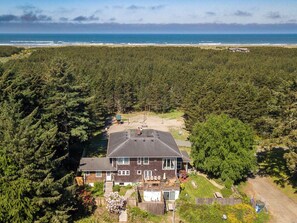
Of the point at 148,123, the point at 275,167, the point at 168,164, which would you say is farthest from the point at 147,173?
the point at 148,123

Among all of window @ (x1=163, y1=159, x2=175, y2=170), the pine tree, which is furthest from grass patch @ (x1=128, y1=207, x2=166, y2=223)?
window @ (x1=163, y1=159, x2=175, y2=170)

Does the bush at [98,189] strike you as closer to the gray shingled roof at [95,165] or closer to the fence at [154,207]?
Result: the gray shingled roof at [95,165]

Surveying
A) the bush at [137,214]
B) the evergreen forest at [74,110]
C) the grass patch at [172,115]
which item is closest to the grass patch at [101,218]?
the bush at [137,214]

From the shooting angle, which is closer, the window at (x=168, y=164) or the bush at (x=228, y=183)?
the bush at (x=228, y=183)

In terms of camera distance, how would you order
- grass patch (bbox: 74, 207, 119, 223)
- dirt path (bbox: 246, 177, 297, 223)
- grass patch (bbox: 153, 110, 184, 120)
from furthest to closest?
grass patch (bbox: 153, 110, 184, 120) < dirt path (bbox: 246, 177, 297, 223) < grass patch (bbox: 74, 207, 119, 223)

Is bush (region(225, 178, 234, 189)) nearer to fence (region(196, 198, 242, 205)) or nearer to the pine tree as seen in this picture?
fence (region(196, 198, 242, 205))

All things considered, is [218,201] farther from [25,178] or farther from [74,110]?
[74,110]

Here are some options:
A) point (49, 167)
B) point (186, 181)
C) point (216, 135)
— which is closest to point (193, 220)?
point (186, 181)
